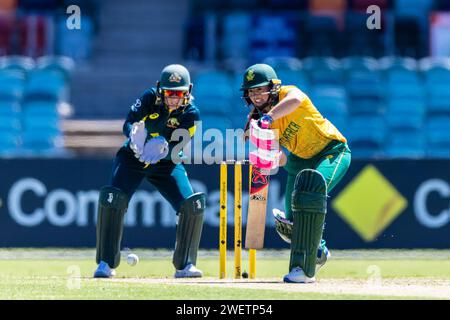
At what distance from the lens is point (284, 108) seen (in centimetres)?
956

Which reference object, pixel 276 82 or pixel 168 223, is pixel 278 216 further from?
pixel 168 223

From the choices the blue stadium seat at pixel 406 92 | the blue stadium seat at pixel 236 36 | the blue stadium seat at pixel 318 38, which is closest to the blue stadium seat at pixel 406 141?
the blue stadium seat at pixel 406 92

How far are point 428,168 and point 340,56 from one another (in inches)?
197

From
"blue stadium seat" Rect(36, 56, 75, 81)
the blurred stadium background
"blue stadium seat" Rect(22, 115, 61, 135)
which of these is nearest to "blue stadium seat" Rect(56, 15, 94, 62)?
the blurred stadium background

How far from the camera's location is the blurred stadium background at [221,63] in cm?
1861

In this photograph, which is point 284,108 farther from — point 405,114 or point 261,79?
point 405,114

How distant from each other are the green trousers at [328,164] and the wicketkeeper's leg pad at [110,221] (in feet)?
4.62

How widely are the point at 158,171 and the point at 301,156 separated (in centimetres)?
133

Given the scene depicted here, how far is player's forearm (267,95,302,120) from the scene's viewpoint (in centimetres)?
954

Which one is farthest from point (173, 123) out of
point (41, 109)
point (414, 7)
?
point (414, 7)

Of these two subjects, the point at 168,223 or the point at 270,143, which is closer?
the point at 270,143

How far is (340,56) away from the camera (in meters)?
20.1

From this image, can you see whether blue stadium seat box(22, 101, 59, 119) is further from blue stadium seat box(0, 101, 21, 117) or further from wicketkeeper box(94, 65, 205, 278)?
wicketkeeper box(94, 65, 205, 278)
